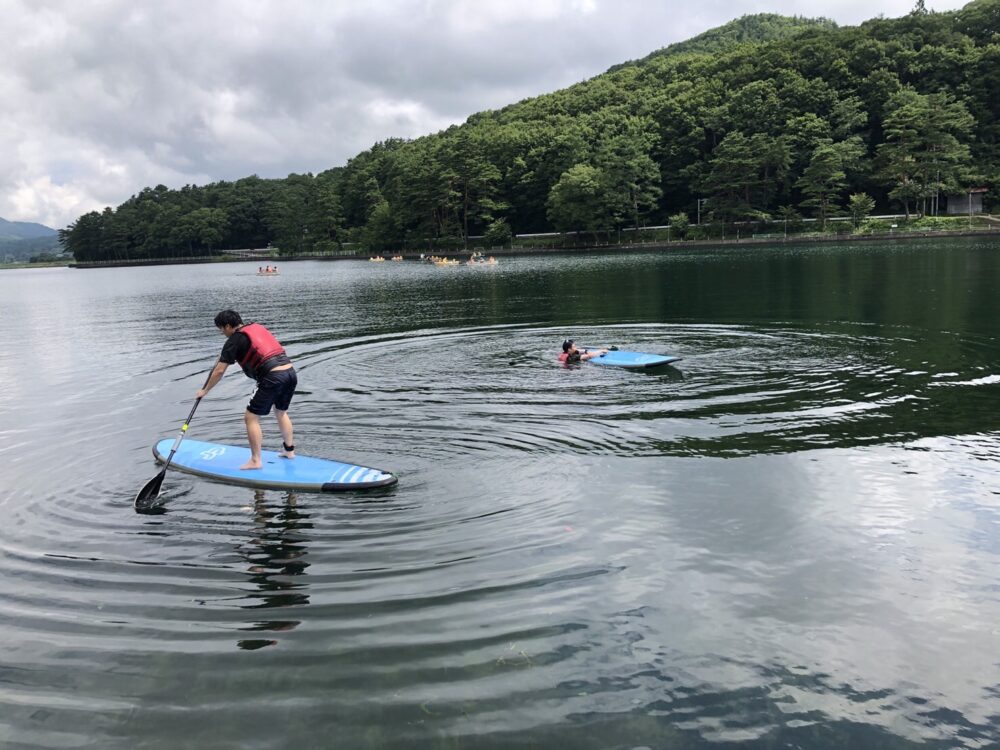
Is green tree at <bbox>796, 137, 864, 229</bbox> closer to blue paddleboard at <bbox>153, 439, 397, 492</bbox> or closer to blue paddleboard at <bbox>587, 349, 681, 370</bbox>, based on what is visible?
blue paddleboard at <bbox>587, 349, 681, 370</bbox>

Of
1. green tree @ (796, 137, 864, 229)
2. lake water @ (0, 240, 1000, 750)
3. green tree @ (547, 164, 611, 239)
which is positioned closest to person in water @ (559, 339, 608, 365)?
lake water @ (0, 240, 1000, 750)

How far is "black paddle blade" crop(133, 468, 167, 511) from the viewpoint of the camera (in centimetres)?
886

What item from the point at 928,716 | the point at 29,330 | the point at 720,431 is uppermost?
the point at 29,330

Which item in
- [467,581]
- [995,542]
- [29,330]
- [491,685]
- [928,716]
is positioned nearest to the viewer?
[928,716]

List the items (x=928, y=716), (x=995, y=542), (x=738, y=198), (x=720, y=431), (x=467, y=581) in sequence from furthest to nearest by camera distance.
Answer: (x=738, y=198) → (x=720, y=431) → (x=995, y=542) → (x=467, y=581) → (x=928, y=716)

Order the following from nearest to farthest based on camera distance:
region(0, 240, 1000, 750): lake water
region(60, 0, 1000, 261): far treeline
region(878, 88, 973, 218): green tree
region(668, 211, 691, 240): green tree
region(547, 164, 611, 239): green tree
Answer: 1. region(0, 240, 1000, 750): lake water
2. region(878, 88, 973, 218): green tree
3. region(60, 0, 1000, 261): far treeline
4. region(668, 211, 691, 240): green tree
5. region(547, 164, 611, 239): green tree

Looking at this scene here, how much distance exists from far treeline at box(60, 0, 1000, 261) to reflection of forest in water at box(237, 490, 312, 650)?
7839 centimetres

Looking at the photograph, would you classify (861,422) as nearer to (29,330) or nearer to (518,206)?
(29,330)

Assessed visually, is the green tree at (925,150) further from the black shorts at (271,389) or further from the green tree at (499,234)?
the black shorts at (271,389)

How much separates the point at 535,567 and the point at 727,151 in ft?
274

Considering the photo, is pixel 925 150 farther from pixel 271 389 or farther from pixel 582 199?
pixel 271 389

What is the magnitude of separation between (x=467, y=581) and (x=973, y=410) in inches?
402

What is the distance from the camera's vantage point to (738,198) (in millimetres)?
81438

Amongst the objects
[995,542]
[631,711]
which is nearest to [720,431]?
[995,542]
